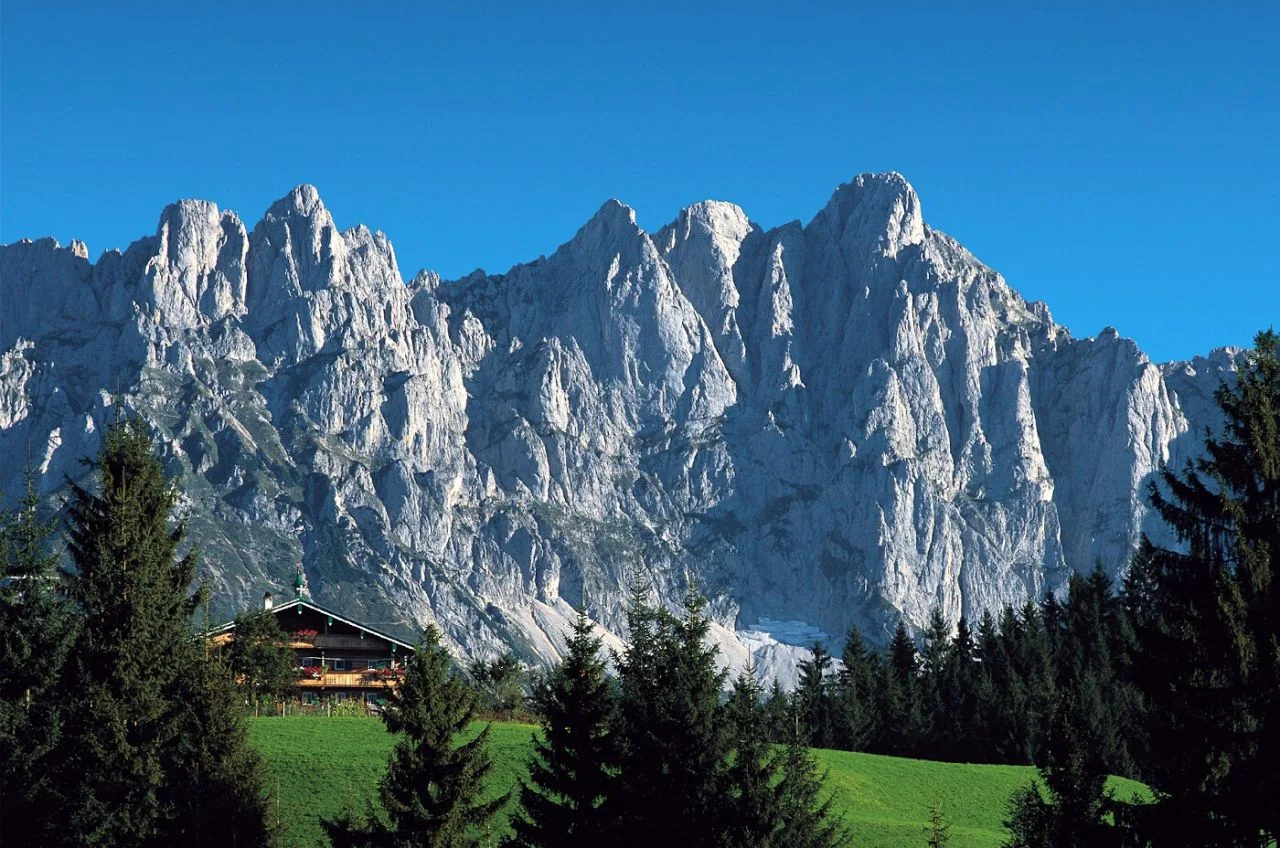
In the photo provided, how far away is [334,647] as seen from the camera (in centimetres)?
10025

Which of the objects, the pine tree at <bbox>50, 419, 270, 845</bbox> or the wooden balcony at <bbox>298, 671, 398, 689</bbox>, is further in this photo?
the wooden balcony at <bbox>298, 671, 398, 689</bbox>

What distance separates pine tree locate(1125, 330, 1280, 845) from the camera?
109 ft

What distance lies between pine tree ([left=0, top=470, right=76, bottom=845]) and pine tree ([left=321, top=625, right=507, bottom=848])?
9.90 meters

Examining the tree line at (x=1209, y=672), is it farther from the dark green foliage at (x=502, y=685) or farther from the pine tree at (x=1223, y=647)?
the dark green foliage at (x=502, y=685)

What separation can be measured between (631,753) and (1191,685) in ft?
54.9

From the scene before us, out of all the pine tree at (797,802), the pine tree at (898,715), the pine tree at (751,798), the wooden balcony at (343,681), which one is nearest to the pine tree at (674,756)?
the pine tree at (751,798)

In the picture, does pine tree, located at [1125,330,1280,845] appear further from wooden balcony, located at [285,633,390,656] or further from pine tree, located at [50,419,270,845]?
wooden balcony, located at [285,633,390,656]

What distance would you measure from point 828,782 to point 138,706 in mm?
32035

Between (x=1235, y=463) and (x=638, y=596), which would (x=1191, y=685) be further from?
(x=638, y=596)

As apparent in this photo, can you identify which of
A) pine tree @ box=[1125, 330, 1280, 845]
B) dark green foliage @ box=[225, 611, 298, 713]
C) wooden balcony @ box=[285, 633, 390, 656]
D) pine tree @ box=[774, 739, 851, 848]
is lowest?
pine tree @ box=[774, 739, 851, 848]

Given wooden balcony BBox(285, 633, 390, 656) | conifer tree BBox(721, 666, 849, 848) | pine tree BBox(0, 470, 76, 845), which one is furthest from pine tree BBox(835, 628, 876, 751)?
conifer tree BBox(721, 666, 849, 848)

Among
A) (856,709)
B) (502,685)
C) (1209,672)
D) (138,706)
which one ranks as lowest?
(138,706)

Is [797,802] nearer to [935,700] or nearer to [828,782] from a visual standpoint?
[828,782]

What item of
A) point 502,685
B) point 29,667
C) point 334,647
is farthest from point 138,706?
point 502,685
